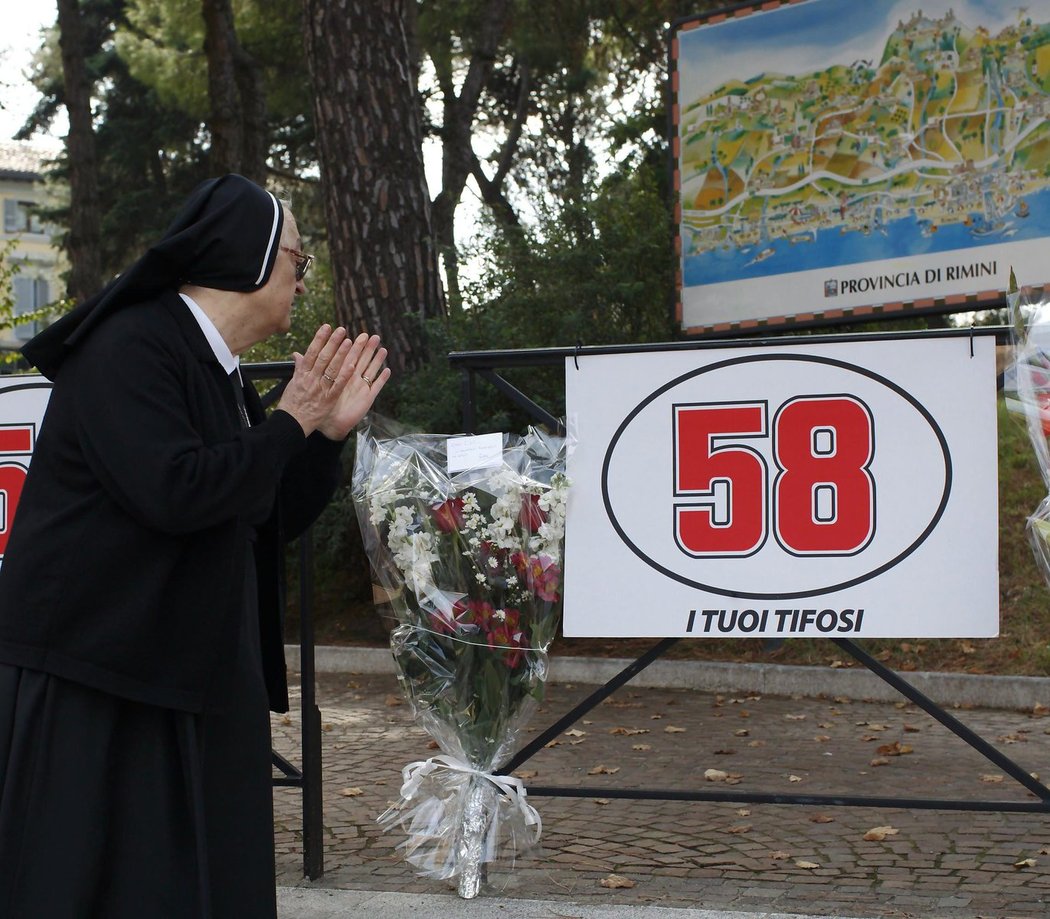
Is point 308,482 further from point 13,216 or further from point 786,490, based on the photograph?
point 13,216

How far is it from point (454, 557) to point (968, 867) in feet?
6.34

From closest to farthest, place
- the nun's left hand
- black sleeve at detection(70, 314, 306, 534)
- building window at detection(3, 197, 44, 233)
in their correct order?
black sleeve at detection(70, 314, 306, 534)
the nun's left hand
building window at detection(3, 197, 44, 233)

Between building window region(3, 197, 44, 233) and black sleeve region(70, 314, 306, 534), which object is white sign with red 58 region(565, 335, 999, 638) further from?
building window region(3, 197, 44, 233)

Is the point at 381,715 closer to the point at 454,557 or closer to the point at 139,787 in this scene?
the point at 454,557

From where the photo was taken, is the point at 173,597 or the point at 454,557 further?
the point at 454,557

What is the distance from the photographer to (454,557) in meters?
4.01

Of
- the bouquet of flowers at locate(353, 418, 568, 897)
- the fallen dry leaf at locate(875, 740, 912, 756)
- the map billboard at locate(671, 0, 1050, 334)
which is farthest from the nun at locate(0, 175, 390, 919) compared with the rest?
the map billboard at locate(671, 0, 1050, 334)

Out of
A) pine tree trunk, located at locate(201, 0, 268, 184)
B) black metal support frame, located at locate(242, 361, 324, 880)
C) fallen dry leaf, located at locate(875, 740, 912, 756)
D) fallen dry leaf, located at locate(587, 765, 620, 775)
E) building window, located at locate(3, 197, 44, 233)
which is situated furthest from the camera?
building window, located at locate(3, 197, 44, 233)

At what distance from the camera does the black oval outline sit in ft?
12.5

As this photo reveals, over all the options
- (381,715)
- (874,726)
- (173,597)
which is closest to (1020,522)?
(874,726)

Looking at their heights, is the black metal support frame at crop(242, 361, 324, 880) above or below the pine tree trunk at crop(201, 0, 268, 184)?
below

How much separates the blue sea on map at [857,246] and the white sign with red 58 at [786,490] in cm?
543

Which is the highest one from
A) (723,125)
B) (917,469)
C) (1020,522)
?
(723,125)

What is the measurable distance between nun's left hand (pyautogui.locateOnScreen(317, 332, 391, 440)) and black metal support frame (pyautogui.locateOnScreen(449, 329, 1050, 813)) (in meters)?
1.16
